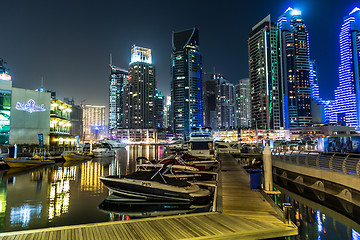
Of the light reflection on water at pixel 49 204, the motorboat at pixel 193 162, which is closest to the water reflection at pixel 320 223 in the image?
the light reflection on water at pixel 49 204

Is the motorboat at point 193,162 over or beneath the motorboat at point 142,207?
over

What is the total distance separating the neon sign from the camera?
158 ft

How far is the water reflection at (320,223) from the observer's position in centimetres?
943

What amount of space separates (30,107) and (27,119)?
263 centimetres

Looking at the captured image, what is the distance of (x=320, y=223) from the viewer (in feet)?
35.5

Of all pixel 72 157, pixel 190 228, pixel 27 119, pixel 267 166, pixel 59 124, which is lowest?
pixel 72 157

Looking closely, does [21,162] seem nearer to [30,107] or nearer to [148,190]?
[30,107]

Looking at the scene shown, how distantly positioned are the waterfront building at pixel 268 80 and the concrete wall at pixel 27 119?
514ft

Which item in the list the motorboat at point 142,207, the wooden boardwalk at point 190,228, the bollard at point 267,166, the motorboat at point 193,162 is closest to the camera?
the wooden boardwalk at point 190,228

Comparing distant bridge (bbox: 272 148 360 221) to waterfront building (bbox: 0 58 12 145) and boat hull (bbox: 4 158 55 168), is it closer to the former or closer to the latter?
boat hull (bbox: 4 158 55 168)

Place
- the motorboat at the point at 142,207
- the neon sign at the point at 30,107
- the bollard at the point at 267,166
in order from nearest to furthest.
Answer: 1. the bollard at the point at 267,166
2. the motorboat at the point at 142,207
3. the neon sign at the point at 30,107

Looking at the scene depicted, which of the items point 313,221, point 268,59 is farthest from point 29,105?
point 268,59

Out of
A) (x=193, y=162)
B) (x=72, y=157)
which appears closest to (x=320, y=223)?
(x=193, y=162)

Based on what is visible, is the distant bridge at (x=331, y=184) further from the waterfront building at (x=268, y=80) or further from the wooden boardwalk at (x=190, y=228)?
the waterfront building at (x=268, y=80)
